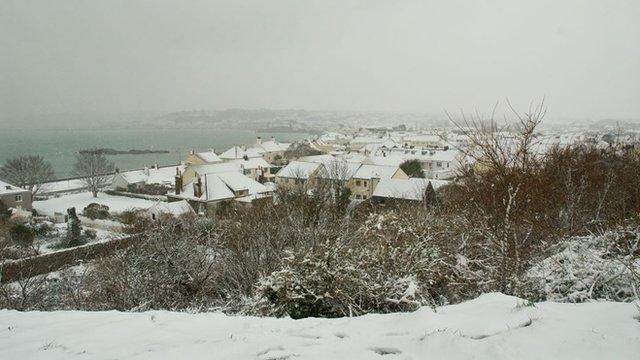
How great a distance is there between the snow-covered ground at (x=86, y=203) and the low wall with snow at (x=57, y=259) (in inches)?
648

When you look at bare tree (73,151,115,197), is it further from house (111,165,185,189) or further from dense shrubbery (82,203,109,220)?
dense shrubbery (82,203,109,220)

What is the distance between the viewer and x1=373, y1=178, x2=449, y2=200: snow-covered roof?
33.9m

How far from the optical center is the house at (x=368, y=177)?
143ft

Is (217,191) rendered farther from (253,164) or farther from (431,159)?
(431,159)

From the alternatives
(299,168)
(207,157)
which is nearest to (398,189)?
(299,168)

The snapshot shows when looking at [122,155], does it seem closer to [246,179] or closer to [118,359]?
[246,179]

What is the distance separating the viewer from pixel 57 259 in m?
21.4

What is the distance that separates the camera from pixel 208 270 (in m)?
12.8

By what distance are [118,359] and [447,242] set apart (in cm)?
1060

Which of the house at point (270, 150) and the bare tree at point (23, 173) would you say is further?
the house at point (270, 150)

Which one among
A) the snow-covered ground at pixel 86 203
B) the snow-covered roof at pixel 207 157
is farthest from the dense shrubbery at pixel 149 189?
the snow-covered roof at pixel 207 157

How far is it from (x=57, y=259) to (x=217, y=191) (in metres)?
15.8

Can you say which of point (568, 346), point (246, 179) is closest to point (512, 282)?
point (568, 346)

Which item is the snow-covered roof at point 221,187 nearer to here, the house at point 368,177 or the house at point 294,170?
the house at point 294,170
